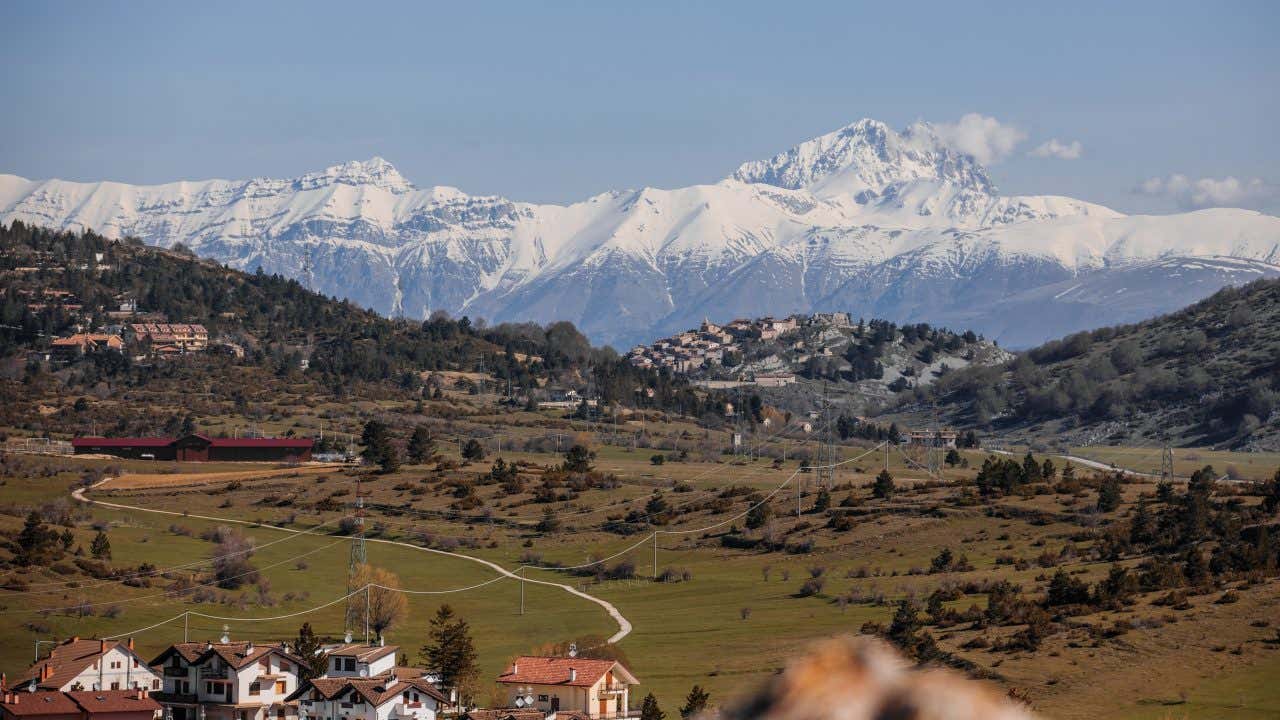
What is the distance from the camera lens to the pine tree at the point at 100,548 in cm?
8838

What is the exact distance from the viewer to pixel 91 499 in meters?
114

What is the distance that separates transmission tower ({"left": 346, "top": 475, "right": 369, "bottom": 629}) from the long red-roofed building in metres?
18.6

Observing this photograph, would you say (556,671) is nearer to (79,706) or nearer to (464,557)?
(79,706)

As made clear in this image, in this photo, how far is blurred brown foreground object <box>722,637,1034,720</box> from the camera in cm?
329

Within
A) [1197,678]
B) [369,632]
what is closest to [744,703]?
[1197,678]

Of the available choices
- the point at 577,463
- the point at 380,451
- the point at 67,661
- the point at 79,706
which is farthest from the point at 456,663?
the point at 380,451

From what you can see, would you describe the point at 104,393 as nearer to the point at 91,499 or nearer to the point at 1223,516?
the point at 91,499

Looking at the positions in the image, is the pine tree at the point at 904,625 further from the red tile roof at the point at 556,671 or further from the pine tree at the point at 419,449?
the pine tree at the point at 419,449

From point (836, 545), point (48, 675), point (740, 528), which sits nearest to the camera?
point (48, 675)

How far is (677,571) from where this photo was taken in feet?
305

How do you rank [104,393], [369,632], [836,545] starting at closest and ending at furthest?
[369,632]
[836,545]
[104,393]

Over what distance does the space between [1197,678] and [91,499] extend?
8207 centimetres

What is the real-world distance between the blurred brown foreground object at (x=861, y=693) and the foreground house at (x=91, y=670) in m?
59.7

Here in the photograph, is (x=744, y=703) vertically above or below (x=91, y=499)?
above
